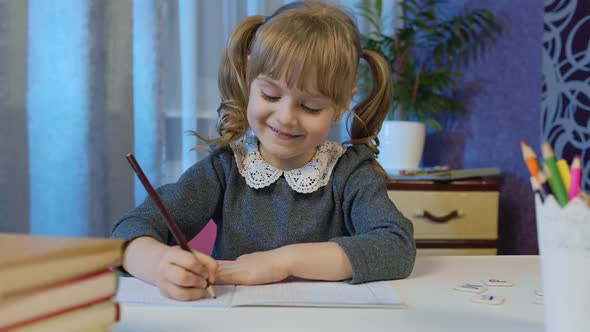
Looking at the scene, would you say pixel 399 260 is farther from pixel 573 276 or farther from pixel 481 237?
A: pixel 481 237

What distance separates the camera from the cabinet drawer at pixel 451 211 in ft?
7.32

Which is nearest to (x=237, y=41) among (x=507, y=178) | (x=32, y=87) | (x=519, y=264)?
(x=519, y=264)

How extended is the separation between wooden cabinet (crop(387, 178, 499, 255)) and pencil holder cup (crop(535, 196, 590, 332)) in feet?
5.56

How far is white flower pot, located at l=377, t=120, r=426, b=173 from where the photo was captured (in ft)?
8.05

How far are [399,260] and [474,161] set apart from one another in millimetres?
1886

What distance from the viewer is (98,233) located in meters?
2.30

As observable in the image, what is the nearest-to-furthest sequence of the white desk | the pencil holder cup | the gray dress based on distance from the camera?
the pencil holder cup
the white desk
the gray dress

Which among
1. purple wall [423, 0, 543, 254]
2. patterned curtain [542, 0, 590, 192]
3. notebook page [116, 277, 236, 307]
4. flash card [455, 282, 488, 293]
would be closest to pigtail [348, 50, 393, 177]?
flash card [455, 282, 488, 293]

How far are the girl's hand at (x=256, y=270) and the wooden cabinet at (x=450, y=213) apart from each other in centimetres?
144

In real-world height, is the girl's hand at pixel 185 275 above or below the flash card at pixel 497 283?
above

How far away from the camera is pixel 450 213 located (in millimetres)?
2236

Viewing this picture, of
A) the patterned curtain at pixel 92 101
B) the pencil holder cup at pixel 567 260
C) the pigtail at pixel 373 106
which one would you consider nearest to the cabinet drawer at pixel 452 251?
the patterned curtain at pixel 92 101

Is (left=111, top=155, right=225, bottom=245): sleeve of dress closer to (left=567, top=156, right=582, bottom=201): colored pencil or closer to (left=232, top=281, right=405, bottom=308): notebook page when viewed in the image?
(left=232, top=281, right=405, bottom=308): notebook page

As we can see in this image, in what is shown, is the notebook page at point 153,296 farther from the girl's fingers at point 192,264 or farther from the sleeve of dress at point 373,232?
the sleeve of dress at point 373,232
